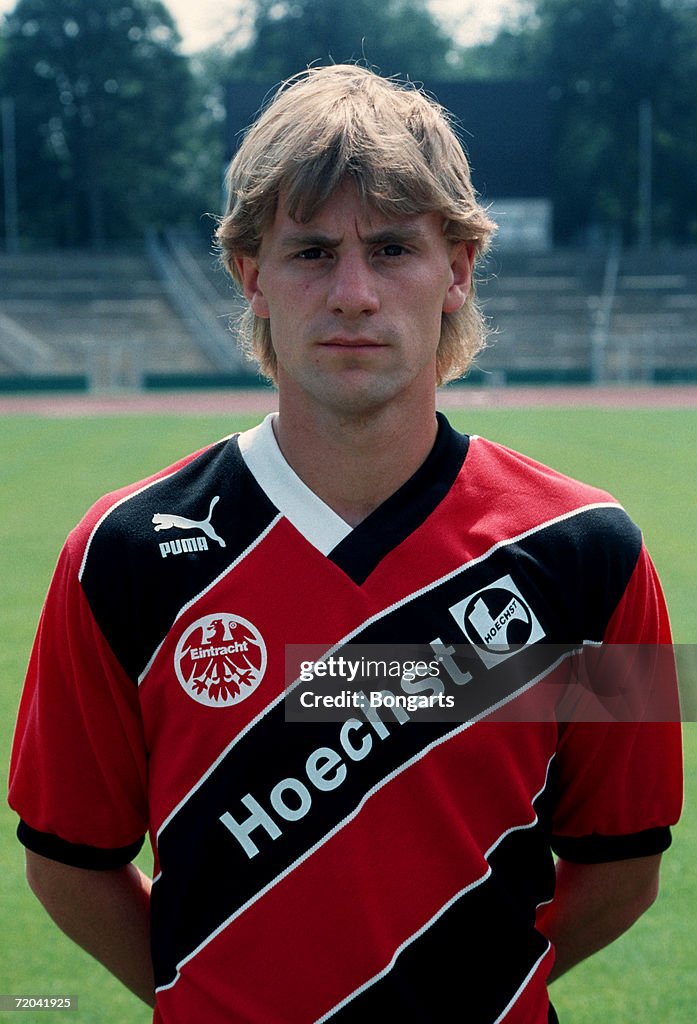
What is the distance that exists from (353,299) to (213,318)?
40.2 metres

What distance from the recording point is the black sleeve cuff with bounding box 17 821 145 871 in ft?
6.75

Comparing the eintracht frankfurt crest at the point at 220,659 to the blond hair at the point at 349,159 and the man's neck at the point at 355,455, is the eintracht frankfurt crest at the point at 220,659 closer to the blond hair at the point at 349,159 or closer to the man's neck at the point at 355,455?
the man's neck at the point at 355,455

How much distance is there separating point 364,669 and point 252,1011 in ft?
1.82

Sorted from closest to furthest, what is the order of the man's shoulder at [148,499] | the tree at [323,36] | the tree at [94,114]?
the man's shoulder at [148,499] < the tree at [94,114] < the tree at [323,36]

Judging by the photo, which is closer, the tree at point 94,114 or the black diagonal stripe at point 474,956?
the black diagonal stripe at point 474,956

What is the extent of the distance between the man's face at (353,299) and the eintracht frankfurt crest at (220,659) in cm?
40

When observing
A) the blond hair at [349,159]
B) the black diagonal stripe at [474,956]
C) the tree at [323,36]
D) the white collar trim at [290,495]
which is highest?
the blond hair at [349,159]

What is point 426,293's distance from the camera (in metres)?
2.02

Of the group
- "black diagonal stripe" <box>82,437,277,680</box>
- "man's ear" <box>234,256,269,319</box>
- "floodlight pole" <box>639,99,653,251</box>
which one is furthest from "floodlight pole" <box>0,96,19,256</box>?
"black diagonal stripe" <box>82,437,277,680</box>

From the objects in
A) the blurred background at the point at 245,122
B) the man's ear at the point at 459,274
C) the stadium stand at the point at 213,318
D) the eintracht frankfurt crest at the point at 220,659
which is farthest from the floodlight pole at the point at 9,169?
the eintracht frankfurt crest at the point at 220,659

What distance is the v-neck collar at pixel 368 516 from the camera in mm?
1977

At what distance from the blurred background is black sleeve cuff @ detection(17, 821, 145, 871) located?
36.9 m

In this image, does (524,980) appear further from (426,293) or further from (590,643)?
(426,293)

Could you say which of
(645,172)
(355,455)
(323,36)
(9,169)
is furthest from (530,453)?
(323,36)
